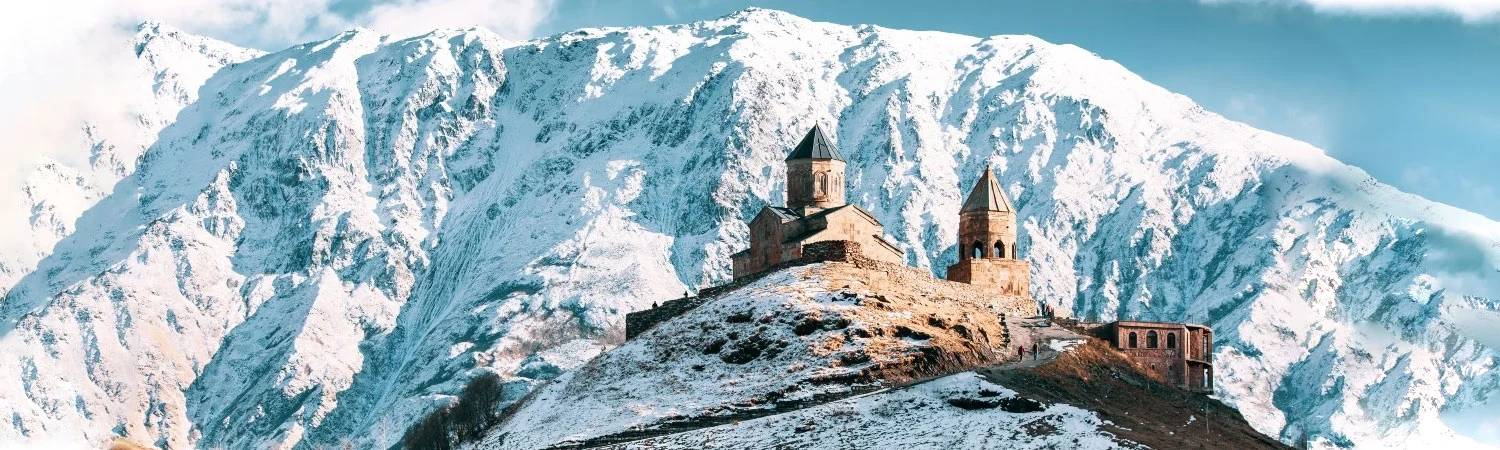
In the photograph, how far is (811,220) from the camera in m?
157

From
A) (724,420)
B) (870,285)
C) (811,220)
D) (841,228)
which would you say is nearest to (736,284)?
(870,285)

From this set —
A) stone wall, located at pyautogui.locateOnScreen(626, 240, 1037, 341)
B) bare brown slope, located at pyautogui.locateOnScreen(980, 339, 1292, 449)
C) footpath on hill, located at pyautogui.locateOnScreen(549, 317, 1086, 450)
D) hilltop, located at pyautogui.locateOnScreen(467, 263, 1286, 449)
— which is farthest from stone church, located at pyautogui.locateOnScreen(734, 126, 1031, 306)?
footpath on hill, located at pyautogui.locateOnScreen(549, 317, 1086, 450)

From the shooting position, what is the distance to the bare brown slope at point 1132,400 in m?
98.7

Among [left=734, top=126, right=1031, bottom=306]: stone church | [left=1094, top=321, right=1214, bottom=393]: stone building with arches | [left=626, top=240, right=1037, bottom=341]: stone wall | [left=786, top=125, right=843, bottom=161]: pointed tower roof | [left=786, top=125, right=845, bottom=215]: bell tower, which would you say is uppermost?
[left=786, top=125, right=843, bottom=161]: pointed tower roof

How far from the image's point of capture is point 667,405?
11938cm

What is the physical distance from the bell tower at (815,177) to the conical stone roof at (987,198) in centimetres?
1026

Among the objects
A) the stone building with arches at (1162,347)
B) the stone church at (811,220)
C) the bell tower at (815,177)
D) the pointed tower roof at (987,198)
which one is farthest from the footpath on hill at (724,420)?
the bell tower at (815,177)

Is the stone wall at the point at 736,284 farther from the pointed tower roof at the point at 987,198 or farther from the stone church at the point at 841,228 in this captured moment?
the pointed tower roof at the point at 987,198

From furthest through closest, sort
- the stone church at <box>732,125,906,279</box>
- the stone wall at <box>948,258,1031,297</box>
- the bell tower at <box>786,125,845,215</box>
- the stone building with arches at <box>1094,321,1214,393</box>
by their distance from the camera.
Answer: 1. the bell tower at <box>786,125,845,215</box>
2. the stone wall at <box>948,258,1031,297</box>
3. the stone church at <box>732,125,906,279</box>
4. the stone building with arches at <box>1094,321,1214,393</box>

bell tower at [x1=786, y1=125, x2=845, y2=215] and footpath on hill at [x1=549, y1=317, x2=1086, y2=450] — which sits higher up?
bell tower at [x1=786, y1=125, x2=845, y2=215]

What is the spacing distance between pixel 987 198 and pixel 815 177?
1347cm

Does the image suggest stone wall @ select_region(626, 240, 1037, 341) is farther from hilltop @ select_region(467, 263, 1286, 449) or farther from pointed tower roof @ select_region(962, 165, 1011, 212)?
pointed tower roof @ select_region(962, 165, 1011, 212)

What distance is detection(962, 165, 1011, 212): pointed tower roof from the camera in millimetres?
160875

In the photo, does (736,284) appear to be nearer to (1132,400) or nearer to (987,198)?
(987,198)
